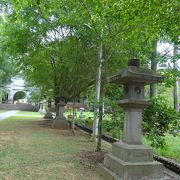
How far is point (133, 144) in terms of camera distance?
6.59 meters

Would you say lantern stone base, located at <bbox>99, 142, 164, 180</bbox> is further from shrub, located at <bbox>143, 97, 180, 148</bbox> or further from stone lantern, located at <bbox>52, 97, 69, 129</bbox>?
stone lantern, located at <bbox>52, 97, 69, 129</bbox>

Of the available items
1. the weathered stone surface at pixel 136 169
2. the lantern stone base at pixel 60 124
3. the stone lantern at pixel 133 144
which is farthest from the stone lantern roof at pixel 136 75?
the lantern stone base at pixel 60 124

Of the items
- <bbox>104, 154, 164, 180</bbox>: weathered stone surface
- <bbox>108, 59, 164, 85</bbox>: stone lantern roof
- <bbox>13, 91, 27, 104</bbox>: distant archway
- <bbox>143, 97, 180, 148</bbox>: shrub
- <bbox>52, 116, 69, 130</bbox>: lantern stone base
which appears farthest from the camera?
<bbox>13, 91, 27, 104</bbox>: distant archway

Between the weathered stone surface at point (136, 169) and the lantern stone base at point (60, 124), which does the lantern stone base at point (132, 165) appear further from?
the lantern stone base at point (60, 124)

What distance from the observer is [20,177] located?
6363 millimetres

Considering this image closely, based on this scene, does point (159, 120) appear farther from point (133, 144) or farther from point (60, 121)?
point (60, 121)

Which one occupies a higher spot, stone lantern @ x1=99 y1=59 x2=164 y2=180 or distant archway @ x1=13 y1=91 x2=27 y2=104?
distant archway @ x1=13 y1=91 x2=27 y2=104

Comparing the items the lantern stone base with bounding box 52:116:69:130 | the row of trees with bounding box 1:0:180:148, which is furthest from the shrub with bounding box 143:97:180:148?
the lantern stone base with bounding box 52:116:69:130

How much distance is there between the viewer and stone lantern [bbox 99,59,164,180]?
6.17 meters

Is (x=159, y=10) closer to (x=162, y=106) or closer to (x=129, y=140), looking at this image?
(x=162, y=106)

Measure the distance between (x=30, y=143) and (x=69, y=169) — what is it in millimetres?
4240

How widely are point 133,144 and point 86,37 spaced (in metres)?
6.86

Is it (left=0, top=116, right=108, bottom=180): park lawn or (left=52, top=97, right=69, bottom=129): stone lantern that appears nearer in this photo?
(left=0, top=116, right=108, bottom=180): park lawn

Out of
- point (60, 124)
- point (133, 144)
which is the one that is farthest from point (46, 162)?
point (60, 124)
